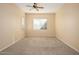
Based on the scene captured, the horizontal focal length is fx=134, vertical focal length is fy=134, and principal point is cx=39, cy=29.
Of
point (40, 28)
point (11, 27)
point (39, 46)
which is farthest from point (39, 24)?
point (11, 27)

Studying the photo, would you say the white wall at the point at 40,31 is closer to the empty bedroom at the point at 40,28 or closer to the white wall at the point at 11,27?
the empty bedroom at the point at 40,28

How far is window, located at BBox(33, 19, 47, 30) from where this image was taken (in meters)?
2.49

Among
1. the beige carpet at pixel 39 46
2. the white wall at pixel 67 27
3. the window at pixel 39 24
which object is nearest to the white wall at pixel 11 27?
the beige carpet at pixel 39 46

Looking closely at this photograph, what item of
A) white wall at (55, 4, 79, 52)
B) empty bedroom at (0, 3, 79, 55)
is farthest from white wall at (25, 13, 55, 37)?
white wall at (55, 4, 79, 52)

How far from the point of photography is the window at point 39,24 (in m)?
2.49

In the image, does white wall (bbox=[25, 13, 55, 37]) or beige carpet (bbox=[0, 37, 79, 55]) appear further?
white wall (bbox=[25, 13, 55, 37])

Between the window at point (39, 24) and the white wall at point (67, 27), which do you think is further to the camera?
the window at point (39, 24)

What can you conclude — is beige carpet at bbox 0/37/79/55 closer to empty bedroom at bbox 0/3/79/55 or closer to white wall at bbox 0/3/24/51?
empty bedroom at bbox 0/3/79/55

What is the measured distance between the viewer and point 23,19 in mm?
2754

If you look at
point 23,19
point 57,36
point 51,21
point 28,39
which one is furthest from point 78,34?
point 23,19

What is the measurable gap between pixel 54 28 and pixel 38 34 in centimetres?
33

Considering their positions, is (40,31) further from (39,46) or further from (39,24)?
(39,46)

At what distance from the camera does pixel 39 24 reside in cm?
256
